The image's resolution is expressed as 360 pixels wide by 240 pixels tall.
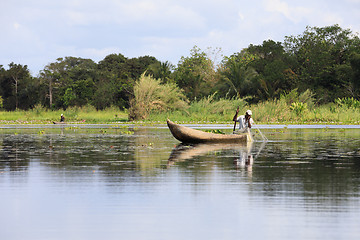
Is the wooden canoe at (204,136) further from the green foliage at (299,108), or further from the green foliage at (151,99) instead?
the green foliage at (299,108)

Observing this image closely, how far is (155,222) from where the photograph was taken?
8.80m

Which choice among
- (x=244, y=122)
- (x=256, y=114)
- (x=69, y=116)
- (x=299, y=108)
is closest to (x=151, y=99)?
(x=256, y=114)

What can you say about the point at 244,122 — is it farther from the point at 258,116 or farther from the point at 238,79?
the point at 238,79

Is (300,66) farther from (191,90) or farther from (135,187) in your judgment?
(135,187)

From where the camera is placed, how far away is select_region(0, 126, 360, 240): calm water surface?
8.35 m

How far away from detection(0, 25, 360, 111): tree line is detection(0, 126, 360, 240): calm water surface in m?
38.3

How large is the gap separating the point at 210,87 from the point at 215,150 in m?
47.3

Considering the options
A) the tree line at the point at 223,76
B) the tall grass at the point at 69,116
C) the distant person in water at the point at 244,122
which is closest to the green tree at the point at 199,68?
the tree line at the point at 223,76

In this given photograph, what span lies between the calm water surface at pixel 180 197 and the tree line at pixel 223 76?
38327 mm

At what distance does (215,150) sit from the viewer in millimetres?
22047

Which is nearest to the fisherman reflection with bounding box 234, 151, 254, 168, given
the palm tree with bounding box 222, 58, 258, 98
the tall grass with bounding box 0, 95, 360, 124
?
the tall grass with bounding box 0, 95, 360, 124

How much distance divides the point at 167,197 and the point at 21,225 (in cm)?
313

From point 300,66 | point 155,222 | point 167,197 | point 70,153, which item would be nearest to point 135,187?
point 167,197

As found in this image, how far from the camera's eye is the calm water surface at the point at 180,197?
835 cm
